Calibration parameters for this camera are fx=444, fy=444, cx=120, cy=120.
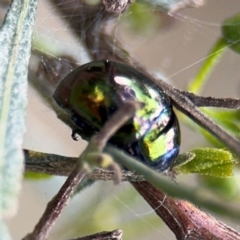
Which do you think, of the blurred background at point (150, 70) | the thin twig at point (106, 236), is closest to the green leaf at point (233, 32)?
the blurred background at point (150, 70)

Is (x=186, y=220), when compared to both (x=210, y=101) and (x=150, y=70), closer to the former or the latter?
(x=210, y=101)

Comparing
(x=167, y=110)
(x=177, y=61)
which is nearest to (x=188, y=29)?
(x=177, y=61)

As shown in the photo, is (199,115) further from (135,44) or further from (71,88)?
(135,44)

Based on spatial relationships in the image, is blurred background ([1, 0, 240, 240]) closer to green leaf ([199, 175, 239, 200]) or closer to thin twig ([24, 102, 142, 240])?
green leaf ([199, 175, 239, 200])

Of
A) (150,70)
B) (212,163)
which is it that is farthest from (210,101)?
(150,70)

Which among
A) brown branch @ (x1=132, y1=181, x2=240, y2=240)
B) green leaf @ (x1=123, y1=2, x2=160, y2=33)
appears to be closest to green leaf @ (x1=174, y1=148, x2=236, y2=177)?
brown branch @ (x1=132, y1=181, x2=240, y2=240)

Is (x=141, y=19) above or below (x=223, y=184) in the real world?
above

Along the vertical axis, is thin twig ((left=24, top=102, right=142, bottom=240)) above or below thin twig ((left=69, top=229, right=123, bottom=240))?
above
